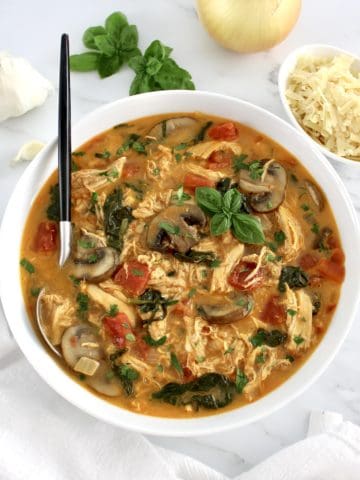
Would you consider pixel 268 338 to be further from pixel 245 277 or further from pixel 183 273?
pixel 183 273

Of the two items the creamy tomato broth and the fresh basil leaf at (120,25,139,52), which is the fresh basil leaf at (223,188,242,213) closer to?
the creamy tomato broth

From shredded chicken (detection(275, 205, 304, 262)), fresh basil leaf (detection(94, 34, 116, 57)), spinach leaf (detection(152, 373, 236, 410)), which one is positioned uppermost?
fresh basil leaf (detection(94, 34, 116, 57))

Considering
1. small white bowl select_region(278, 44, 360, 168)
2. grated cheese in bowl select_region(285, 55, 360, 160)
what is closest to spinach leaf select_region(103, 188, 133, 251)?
small white bowl select_region(278, 44, 360, 168)

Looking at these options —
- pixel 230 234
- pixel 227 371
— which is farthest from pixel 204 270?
pixel 227 371

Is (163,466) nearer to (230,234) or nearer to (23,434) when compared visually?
(23,434)

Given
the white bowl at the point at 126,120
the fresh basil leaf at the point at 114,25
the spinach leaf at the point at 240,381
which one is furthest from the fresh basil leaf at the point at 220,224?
the fresh basil leaf at the point at 114,25
